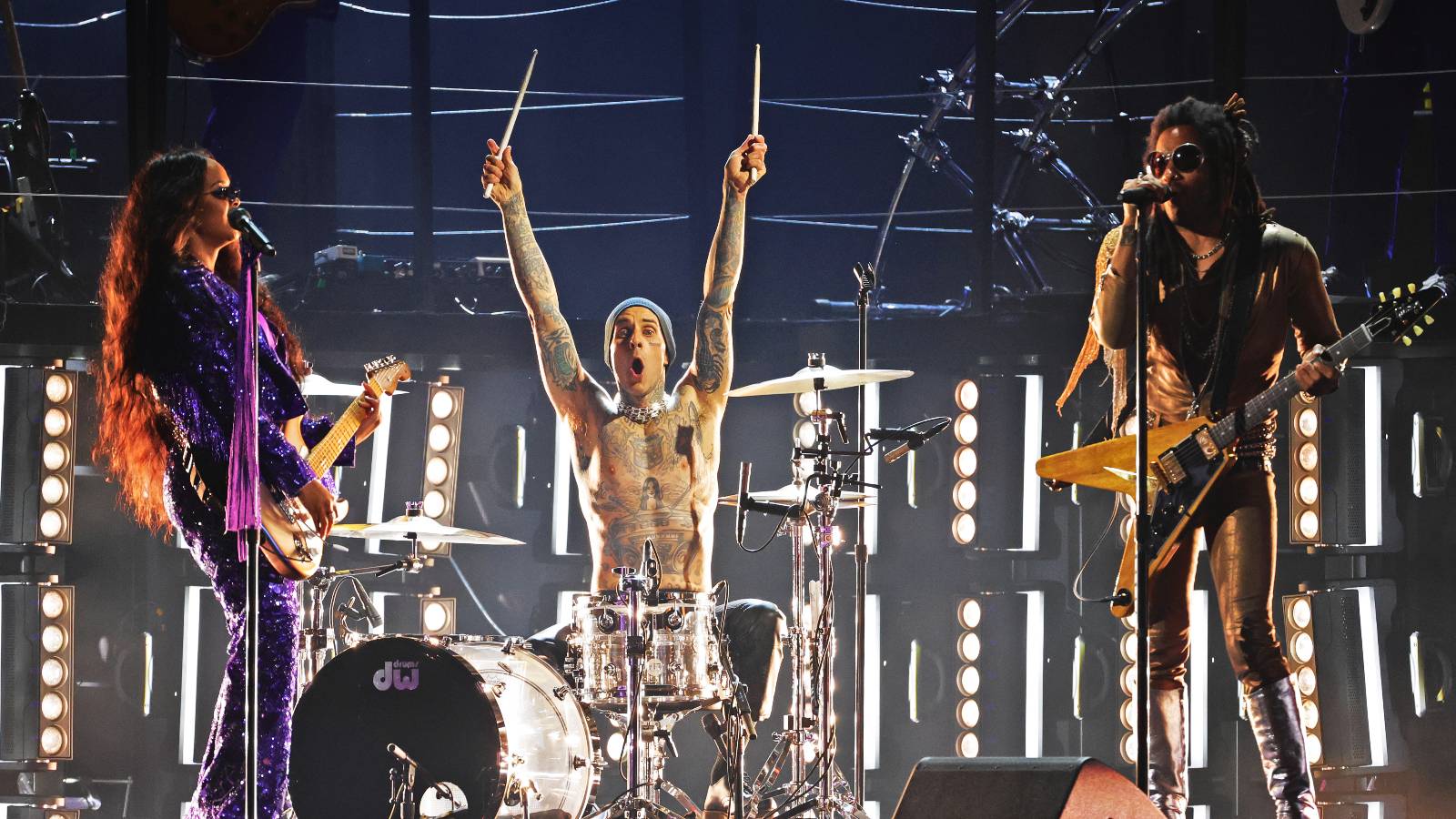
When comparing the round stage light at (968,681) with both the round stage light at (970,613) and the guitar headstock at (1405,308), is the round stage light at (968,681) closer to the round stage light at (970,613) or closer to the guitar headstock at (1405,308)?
the round stage light at (970,613)

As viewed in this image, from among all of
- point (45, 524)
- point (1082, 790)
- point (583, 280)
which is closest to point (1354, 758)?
point (1082, 790)

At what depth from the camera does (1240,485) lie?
4.38 m

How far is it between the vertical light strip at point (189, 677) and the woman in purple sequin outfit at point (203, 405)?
310cm

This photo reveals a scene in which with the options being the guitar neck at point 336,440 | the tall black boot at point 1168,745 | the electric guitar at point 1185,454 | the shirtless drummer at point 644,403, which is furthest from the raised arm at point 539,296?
the tall black boot at point 1168,745

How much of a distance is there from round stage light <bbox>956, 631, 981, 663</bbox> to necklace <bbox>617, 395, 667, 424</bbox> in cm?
177

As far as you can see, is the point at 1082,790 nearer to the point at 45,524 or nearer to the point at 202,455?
the point at 202,455

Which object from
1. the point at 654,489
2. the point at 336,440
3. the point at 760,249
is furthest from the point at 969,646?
the point at 336,440

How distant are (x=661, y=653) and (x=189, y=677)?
2.62 meters

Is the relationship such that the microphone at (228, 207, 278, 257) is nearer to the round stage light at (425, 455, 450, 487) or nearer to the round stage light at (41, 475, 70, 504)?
the round stage light at (425, 455, 450, 487)

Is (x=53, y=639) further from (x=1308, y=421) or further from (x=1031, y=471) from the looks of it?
(x=1308, y=421)

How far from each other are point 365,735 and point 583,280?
3.18 meters

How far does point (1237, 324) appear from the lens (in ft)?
14.7

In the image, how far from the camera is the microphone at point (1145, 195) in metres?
3.74

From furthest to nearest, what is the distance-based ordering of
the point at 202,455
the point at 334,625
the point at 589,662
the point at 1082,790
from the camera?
the point at 334,625, the point at 589,662, the point at 202,455, the point at 1082,790
